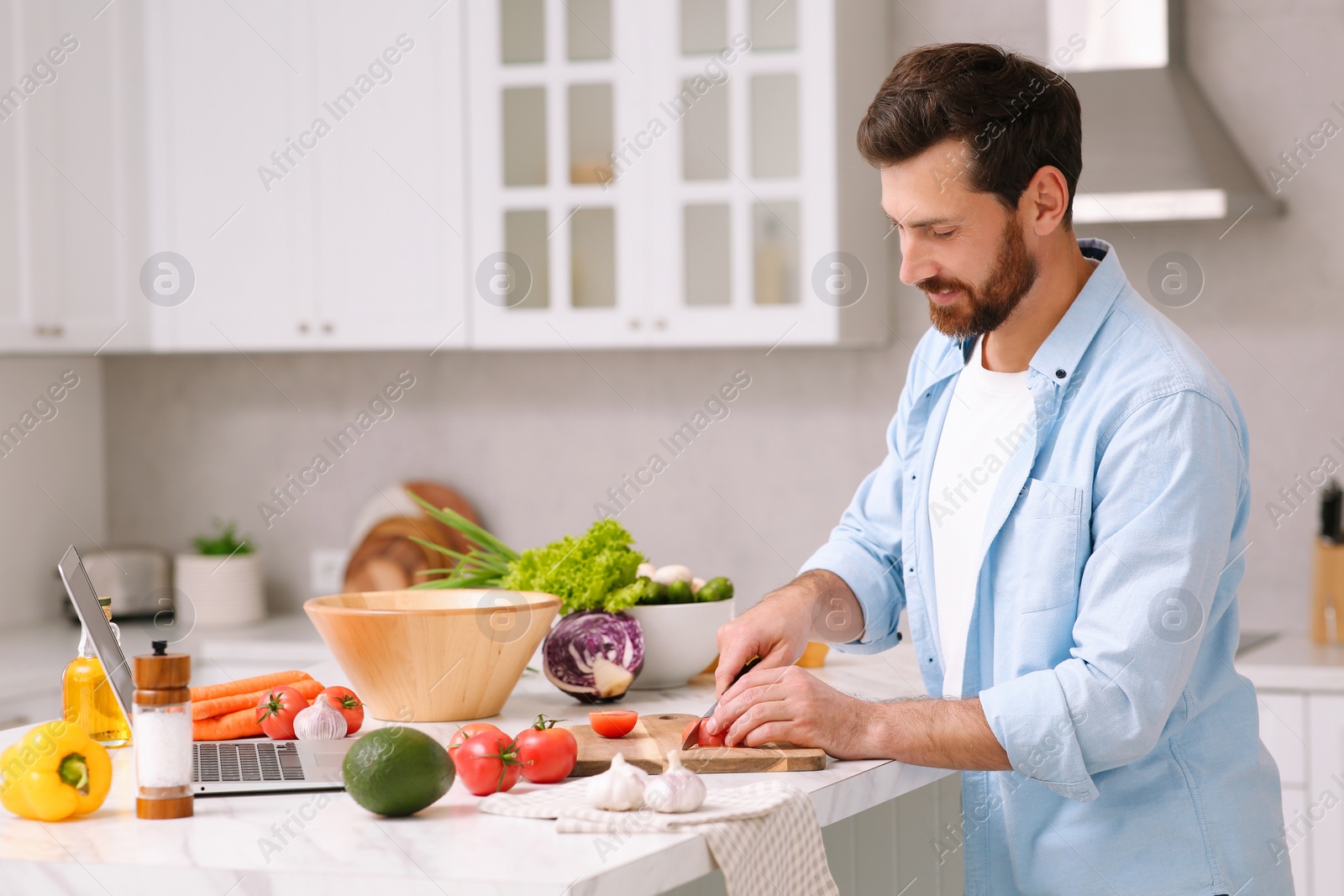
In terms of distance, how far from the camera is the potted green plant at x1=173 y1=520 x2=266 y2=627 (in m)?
3.59

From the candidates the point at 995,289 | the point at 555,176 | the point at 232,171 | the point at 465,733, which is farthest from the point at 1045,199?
the point at 232,171

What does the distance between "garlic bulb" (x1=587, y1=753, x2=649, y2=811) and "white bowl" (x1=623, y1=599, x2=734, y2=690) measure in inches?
21.7

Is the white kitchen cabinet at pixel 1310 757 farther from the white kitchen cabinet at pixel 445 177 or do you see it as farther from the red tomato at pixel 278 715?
the red tomato at pixel 278 715

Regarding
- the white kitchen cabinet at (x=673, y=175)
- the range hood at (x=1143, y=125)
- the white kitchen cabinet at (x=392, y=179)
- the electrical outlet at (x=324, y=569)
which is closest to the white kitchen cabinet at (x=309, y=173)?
the white kitchen cabinet at (x=392, y=179)

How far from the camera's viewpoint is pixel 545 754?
1325 millimetres

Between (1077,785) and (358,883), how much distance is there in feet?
2.43

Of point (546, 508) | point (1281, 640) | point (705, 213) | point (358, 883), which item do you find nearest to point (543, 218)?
point (705, 213)

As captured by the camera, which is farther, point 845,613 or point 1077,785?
point 845,613

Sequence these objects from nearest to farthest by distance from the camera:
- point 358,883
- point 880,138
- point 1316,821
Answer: point 358,883 → point 880,138 → point 1316,821

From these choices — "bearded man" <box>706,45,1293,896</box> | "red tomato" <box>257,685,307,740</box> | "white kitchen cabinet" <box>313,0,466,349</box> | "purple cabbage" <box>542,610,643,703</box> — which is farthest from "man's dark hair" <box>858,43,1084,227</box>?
"white kitchen cabinet" <box>313,0,466,349</box>

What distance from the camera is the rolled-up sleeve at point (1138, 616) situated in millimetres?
1368

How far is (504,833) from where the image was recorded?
1.16 metres

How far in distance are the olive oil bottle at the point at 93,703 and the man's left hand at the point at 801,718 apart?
2.13 feet

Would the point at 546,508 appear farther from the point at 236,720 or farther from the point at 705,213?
the point at 236,720
